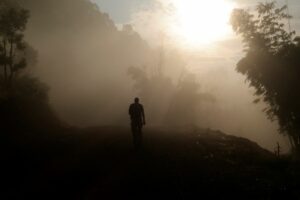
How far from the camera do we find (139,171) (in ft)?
54.7

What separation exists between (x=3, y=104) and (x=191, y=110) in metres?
64.9

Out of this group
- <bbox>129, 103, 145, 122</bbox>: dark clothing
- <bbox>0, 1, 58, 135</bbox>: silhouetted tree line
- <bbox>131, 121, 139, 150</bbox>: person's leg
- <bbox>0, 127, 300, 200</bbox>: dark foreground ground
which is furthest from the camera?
<bbox>0, 1, 58, 135</bbox>: silhouetted tree line

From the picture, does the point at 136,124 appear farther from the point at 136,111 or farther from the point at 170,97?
the point at 170,97

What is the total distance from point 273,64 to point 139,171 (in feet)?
85.6

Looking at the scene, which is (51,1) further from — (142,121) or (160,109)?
(142,121)

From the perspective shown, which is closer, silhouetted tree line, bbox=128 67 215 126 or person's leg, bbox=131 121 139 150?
person's leg, bbox=131 121 139 150

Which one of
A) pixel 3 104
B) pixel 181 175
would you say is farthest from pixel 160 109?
pixel 181 175

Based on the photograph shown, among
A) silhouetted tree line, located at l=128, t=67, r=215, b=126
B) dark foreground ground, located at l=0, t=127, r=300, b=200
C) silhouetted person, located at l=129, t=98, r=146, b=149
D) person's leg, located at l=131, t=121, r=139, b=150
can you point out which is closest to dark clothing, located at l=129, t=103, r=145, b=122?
silhouetted person, located at l=129, t=98, r=146, b=149

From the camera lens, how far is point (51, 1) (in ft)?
405

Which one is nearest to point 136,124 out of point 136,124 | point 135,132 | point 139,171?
point 136,124

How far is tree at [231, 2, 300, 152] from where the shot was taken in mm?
38188

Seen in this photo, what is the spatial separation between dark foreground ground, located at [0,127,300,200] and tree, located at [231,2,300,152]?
17.0 m

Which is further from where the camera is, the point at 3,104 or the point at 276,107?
the point at 276,107

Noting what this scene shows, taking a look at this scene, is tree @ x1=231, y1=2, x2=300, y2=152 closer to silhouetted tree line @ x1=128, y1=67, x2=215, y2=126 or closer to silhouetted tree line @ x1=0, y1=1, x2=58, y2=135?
silhouetted tree line @ x1=0, y1=1, x2=58, y2=135
